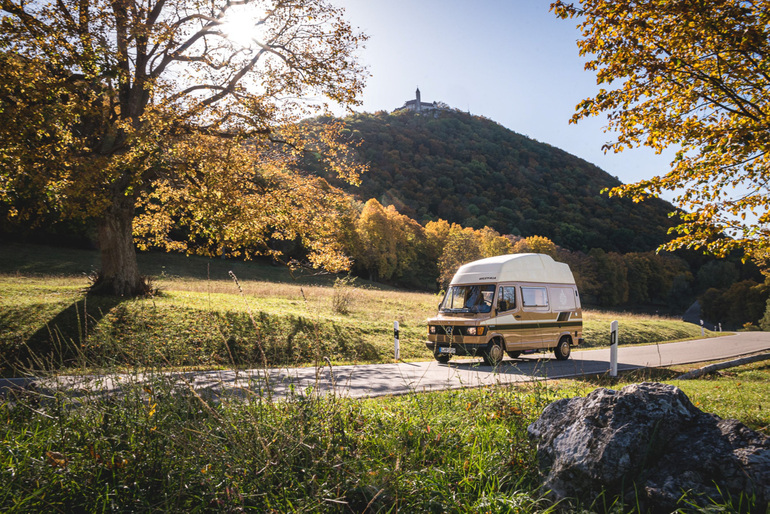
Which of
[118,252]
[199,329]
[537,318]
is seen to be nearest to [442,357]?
[537,318]

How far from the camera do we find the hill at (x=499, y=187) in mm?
98875

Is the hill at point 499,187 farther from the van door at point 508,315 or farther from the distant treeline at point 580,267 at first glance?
the van door at point 508,315

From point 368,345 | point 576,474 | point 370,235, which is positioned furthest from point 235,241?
point 370,235

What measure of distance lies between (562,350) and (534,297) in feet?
7.79

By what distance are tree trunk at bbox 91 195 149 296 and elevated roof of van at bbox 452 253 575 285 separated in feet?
35.0

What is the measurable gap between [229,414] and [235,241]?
466 inches

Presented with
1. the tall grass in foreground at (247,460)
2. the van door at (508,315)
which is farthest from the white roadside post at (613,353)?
the tall grass in foreground at (247,460)

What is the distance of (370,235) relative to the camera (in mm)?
60062

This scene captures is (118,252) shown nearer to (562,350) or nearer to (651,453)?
(562,350)

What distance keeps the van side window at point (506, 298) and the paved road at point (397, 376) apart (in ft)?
5.09

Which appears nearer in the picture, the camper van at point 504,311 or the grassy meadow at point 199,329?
the grassy meadow at point 199,329

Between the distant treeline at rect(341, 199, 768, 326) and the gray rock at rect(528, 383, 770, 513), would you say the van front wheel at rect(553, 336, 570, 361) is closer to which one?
the gray rock at rect(528, 383, 770, 513)

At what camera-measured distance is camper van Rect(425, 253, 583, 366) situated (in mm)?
12141

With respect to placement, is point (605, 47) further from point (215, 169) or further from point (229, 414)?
point (215, 169)
